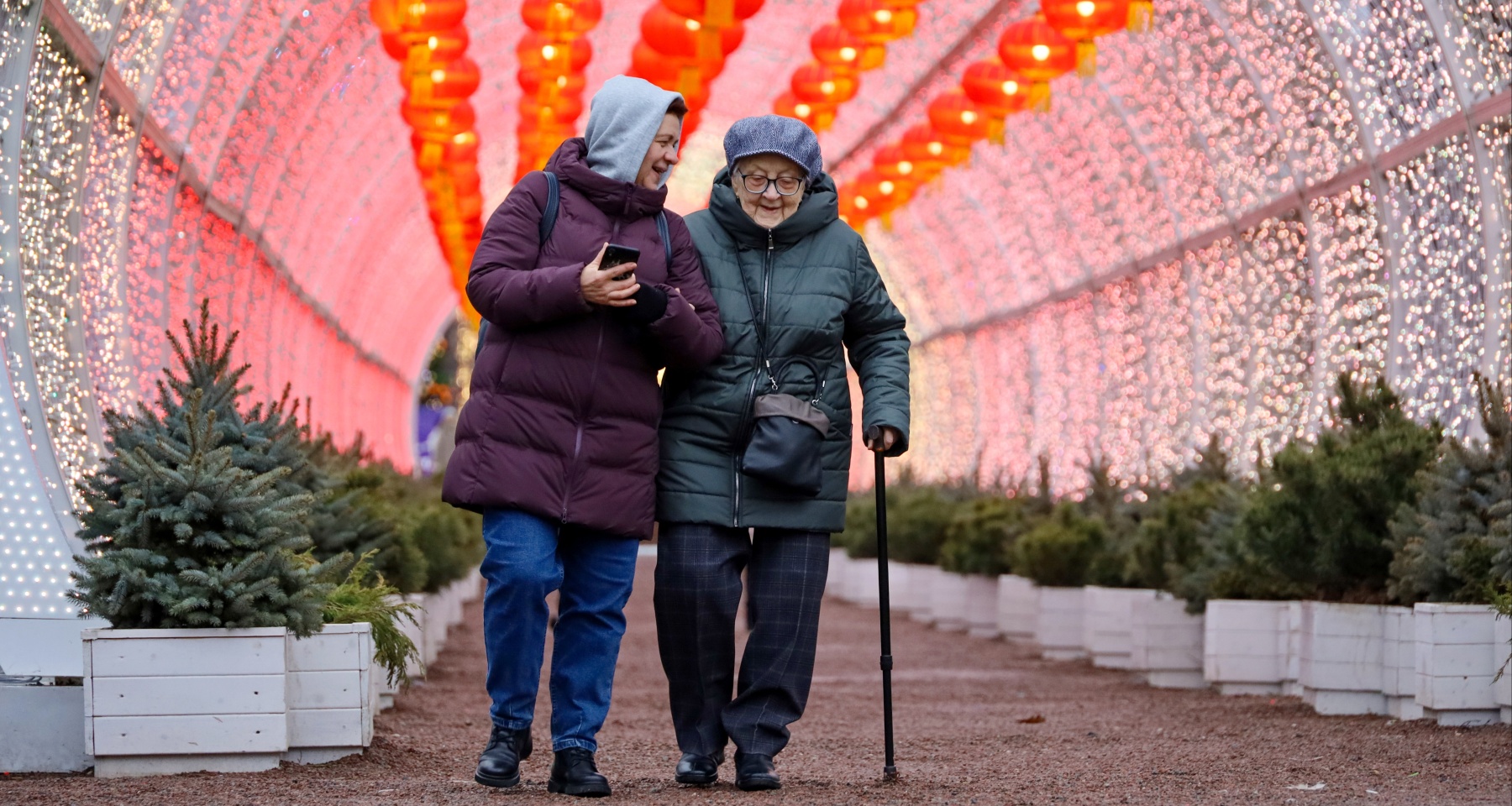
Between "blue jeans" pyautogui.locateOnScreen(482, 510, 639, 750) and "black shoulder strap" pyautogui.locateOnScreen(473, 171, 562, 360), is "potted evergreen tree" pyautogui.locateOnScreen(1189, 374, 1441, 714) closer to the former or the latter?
"blue jeans" pyautogui.locateOnScreen(482, 510, 639, 750)

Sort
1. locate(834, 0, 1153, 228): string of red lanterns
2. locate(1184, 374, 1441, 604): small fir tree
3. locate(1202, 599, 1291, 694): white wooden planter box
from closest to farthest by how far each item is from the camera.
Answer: locate(1184, 374, 1441, 604): small fir tree
locate(1202, 599, 1291, 694): white wooden planter box
locate(834, 0, 1153, 228): string of red lanterns

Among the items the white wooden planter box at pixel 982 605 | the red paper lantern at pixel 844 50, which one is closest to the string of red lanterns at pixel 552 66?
the red paper lantern at pixel 844 50

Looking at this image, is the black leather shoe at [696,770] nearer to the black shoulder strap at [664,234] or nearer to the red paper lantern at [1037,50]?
the black shoulder strap at [664,234]

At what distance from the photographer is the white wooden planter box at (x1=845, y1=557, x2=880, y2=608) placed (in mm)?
21391

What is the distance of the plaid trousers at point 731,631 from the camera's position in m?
5.40

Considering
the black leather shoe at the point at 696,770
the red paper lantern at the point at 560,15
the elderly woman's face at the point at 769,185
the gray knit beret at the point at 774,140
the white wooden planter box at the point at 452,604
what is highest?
the red paper lantern at the point at 560,15

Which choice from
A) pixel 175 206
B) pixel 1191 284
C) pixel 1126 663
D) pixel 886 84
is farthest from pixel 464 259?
pixel 1126 663

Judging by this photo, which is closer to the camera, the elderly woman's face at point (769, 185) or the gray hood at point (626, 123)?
the gray hood at point (626, 123)

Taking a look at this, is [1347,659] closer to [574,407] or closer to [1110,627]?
[1110,627]

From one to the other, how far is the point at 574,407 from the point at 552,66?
27.8 ft

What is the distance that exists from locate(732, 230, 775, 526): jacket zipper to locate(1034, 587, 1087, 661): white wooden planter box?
8.21 meters

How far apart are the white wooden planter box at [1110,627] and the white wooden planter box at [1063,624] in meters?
0.86

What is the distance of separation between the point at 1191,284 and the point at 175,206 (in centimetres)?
1004

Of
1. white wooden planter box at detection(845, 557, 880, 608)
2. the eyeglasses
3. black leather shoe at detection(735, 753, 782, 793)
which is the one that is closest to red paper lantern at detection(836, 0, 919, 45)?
the eyeglasses
